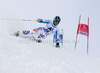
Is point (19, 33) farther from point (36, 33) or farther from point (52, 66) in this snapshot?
point (52, 66)

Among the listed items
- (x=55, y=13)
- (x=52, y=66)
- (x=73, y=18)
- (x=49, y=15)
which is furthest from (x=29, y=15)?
(x=52, y=66)

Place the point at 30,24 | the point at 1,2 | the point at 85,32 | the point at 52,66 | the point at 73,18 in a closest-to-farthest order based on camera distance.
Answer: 1. the point at 52,66
2. the point at 85,32
3. the point at 30,24
4. the point at 1,2
5. the point at 73,18

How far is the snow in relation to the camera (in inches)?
64.5

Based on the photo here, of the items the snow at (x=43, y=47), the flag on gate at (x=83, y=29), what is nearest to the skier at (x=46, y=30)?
the snow at (x=43, y=47)

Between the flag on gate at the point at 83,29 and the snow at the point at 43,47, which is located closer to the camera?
the snow at the point at 43,47

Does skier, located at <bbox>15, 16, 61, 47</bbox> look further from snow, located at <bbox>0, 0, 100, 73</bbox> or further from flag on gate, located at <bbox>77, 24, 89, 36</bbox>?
flag on gate, located at <bbox>77, 24, 89, 36</bbox>

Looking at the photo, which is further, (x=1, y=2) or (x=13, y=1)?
(x=13, y=1)

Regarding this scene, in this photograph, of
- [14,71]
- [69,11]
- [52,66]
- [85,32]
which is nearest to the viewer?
[14,71]

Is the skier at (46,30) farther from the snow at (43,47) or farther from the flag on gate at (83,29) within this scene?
the flag on gate at (83,29)

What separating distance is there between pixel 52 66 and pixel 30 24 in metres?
4.93

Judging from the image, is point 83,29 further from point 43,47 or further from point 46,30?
point 43,47

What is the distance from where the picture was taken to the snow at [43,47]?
5.38 feet

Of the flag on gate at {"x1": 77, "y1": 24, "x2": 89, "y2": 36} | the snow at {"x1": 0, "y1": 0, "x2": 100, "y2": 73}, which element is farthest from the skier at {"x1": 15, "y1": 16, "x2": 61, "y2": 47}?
Answer: the flag on gate at {"x1": 77, "y1": 24, "x2": 89, "y2": 36}

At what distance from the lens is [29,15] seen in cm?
813
